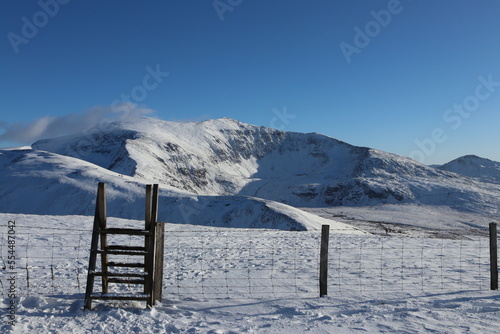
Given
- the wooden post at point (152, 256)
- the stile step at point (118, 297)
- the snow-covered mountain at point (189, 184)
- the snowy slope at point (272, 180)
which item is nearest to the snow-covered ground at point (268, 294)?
the stile step at point (118, 297)

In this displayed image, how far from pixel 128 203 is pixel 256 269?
2057 inches

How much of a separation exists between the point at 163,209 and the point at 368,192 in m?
98.2

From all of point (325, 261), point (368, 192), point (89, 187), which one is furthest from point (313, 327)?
point (368, 192)

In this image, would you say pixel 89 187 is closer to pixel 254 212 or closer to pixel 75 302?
pixel 254 212

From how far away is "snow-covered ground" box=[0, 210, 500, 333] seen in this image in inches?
293

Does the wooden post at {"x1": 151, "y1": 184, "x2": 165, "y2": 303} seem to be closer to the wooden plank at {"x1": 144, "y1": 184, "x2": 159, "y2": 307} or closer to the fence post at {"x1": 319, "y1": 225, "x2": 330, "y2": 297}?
the wooden plank at {"x1": 144, "y1": 184, "x2": 159, "y2": 307}

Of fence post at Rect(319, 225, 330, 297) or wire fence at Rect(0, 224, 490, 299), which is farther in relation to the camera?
wire fence at Rect(0, 224, 490, 299)

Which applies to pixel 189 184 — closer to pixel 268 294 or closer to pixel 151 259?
pixel 268 294

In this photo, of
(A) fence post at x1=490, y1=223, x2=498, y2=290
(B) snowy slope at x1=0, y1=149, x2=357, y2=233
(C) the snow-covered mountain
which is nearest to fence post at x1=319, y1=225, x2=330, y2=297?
(A) fence post at x1=490, y1=223, x2=498, y2=290

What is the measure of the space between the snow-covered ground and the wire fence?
0.04 m

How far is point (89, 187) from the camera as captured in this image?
66.6 m

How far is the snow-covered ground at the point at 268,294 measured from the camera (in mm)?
7449

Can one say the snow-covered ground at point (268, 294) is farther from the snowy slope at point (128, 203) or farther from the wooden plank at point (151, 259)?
the snowy slope at point (128, 203)

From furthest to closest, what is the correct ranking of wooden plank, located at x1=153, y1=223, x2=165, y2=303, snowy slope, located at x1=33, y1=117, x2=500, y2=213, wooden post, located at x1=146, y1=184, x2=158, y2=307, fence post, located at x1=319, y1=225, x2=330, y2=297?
1. snowy slope, located at x1=33, y1=117, x2=500, y2=213
2. fence post, located at x1=319, y1=225, x2=330, y2=297
3. wooden plank, located at x1=153, y1=223, x2=165, y2=303
4. wooden post, located at x1=146, y1=184, x2=158, y2=307
